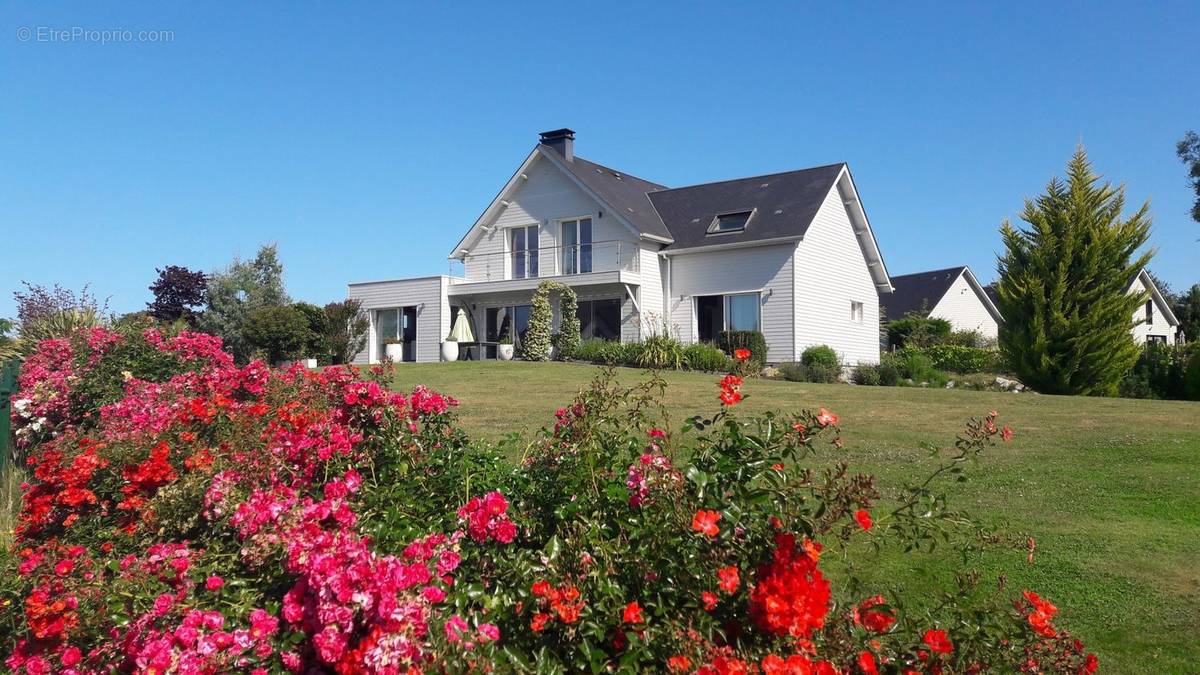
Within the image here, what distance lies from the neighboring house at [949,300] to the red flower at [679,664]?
42.8 m

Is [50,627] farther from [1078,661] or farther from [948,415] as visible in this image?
[948,415]

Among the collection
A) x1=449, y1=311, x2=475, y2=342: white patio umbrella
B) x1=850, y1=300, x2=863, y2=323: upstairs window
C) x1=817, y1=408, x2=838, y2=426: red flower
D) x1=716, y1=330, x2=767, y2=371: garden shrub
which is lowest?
x1=817, y1=408, x2=838, y2=426: red flower

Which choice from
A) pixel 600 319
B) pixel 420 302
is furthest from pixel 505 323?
pixel 600 319

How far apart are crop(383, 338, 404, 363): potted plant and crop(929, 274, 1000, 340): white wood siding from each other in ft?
90.1

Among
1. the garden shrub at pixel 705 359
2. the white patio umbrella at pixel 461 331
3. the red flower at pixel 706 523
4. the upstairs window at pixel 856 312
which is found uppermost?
the upstairs window at pixel 856 312

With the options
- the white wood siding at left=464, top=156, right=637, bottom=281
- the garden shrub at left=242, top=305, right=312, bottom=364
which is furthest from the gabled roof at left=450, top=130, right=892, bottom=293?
the garden shrub at left=242, top=305, right=312, bottom=364

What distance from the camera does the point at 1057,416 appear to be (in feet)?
37.6

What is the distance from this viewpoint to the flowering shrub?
264 centimetres

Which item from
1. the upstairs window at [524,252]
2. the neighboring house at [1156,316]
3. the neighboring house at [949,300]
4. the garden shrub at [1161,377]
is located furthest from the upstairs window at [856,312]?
the neighboring house at [1156,316]

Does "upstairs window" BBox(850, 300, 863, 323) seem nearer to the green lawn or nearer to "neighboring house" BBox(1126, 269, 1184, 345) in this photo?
the green lawn

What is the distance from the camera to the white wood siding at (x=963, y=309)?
4438 cm

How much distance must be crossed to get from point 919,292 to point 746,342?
983 inches

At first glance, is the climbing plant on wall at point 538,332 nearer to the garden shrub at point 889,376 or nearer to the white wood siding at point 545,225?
the white wood siding at point 545,225

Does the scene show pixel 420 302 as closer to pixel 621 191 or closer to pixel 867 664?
pixel 621 191
